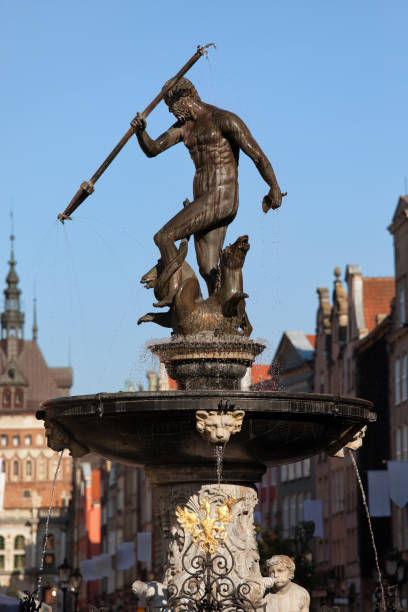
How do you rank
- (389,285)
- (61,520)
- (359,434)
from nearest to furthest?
(359,434)
(389,285)
(61,520)

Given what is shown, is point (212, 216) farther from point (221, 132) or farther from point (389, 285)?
point (389, 285)

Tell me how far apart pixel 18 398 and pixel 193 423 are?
181659 mm

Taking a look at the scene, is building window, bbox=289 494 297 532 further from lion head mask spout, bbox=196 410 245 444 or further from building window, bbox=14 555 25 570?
building window, bbox=14 555 25 570

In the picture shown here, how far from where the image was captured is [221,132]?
14.8 meters

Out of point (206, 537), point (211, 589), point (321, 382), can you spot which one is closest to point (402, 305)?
point (321, 382)

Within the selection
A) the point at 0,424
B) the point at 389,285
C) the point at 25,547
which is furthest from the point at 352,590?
the point at 0,424

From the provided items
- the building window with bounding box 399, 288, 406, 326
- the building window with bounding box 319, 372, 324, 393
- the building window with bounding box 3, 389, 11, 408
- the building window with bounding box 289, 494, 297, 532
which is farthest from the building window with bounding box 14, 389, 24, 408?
the building window with bounding box 399, 288, 406, 326

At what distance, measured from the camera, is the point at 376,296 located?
233ft

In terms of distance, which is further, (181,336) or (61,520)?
(61,520)

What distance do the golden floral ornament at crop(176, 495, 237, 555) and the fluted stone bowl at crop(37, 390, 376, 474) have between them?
0.40 m

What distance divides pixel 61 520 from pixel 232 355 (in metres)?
149

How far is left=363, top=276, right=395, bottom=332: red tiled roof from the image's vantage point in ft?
230

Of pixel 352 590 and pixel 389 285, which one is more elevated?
pixel 389 285

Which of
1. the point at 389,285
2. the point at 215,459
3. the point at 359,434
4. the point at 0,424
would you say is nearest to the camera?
the point at 215,459
